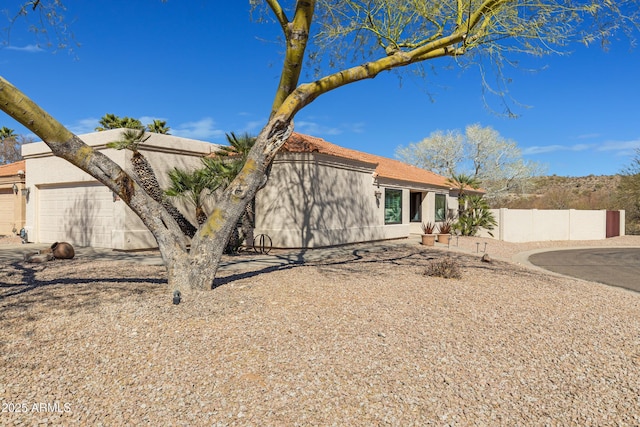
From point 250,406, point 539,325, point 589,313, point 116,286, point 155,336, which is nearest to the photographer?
point 250,406

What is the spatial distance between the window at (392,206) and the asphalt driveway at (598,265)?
19.8 ft

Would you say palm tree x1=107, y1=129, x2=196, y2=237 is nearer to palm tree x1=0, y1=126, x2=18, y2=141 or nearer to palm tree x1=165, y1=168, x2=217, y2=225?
palm tree x1=165, y1=168, x2=217, y2=225

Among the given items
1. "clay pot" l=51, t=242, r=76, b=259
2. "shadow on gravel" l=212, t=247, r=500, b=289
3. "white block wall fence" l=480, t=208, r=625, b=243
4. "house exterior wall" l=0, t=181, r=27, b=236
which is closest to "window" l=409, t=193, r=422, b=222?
"white block wall fence" l=480, t=208, r=625, b=243

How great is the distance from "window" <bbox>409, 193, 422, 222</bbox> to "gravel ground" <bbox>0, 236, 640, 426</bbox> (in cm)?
1514

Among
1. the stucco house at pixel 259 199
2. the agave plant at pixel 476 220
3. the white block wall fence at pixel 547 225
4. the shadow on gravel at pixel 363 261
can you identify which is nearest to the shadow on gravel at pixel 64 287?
the shadow on gravel at pixel 363 261

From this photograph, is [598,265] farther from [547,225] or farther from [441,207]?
[441,207]

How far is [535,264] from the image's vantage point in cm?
1333

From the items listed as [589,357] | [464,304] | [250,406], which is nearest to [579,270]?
[464,304]

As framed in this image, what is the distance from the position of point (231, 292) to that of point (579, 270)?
10.7 meters

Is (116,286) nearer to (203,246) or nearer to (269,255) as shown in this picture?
(203,246)

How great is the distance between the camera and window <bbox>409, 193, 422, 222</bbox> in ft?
74.3

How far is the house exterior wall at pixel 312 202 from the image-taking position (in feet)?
45.8

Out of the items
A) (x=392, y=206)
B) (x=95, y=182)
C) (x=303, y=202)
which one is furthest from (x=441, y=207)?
(x=95, y=182)

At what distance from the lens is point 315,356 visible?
14.1 ft
